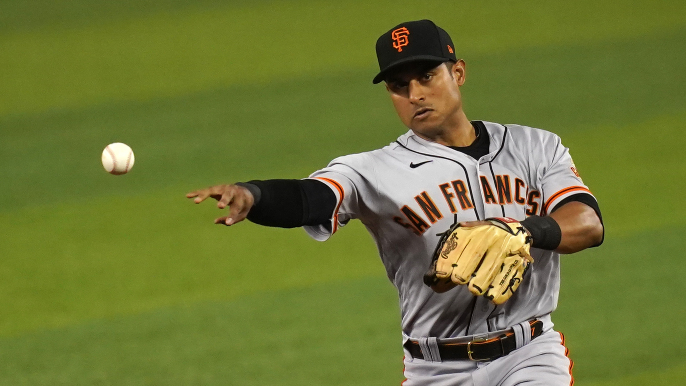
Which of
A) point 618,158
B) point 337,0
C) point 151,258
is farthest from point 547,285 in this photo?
point 337,0

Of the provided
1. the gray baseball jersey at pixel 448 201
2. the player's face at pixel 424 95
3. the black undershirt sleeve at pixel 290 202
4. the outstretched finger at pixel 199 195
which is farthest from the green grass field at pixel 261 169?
the outstretched finger at pixel 199 195

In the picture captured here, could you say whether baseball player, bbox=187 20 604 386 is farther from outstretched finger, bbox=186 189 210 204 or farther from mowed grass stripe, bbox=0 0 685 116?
mowed grass stripe, bbox=0 0 685 116

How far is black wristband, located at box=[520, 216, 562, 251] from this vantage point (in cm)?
343

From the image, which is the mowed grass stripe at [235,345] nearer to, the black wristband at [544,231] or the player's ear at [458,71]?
the player's ear at [458,71]

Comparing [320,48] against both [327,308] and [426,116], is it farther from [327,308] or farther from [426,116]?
[426,116]

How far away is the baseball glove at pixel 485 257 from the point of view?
3.30 m

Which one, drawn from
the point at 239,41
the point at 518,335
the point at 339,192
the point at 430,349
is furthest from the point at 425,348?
the point at 239,41

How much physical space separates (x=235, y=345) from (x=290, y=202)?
3.43 metres

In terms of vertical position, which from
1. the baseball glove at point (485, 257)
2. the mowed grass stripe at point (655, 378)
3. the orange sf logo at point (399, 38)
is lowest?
the mowed grass stripe at point (655, 378)

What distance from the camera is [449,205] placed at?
12.7ft

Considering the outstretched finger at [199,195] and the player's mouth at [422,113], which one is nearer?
the outstretched finger at [199,195]

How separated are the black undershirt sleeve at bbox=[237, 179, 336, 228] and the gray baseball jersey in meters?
0.16

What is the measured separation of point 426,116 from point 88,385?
3.43 meters

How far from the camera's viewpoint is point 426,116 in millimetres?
4023
